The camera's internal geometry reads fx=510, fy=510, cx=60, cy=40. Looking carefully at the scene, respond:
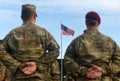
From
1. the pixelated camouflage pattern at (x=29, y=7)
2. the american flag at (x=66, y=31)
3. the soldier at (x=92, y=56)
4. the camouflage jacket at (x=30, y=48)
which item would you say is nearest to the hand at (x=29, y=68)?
the camouflage jacket at (x=30, y=48)

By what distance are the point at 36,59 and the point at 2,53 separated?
0.74 m

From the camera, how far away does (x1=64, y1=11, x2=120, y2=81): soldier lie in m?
10.9

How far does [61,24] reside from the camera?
1392 cm

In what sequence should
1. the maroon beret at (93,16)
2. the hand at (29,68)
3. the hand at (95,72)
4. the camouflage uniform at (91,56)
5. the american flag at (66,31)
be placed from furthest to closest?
the american flag at (66,31), the maroon beret at (93,16), the camouflage uniform at (91,56), the hand at (95,72), the hand at (29,68)

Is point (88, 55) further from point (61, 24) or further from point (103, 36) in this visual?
point (61, 24)

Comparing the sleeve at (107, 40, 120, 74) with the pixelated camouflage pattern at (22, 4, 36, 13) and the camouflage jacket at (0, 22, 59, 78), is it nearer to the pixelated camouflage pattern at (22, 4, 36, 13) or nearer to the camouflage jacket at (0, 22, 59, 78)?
the camouflage jacket at (0, 22, 59, 78)

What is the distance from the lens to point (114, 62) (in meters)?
11.0

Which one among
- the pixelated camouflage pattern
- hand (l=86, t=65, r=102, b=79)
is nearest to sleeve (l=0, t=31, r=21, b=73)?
the pixelated camouflage pattern

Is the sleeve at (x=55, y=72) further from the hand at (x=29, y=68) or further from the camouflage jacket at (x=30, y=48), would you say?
the hand at (x=29, y=68)

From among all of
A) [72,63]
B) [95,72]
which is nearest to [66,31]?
[72,63]

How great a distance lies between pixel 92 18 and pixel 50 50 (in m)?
1.19

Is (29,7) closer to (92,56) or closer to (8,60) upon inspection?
(8,60)

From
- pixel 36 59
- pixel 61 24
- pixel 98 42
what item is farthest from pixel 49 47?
pixel 61 24

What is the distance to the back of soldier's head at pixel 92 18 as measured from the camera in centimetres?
1110
